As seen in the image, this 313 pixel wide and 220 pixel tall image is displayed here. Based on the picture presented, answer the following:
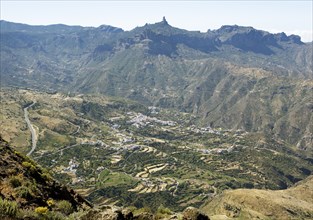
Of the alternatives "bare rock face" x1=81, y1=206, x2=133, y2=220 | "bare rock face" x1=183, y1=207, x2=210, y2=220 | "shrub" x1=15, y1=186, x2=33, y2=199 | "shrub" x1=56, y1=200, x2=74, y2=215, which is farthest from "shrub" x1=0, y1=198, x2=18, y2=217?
"bare rock face" x1=183, y1=207, x2=210, y2=220

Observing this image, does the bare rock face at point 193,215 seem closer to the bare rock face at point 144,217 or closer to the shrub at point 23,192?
the bare rock face at point 144,217

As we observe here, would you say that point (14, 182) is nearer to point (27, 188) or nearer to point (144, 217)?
point (27, 188)

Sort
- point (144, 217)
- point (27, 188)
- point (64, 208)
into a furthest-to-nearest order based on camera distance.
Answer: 1. point (27, 188)
2. point (64, 208)
3. point (144, 217)

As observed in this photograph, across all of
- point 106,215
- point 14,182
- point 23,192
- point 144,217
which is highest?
point 106,215

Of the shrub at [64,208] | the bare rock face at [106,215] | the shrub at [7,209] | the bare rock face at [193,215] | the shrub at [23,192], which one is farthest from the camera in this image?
the shrub at [64,208]

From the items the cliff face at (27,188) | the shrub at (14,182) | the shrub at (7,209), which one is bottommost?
the cliff face at (27,188)

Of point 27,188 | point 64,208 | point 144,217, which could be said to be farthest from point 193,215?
point 27,188

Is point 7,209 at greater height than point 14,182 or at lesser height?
greater


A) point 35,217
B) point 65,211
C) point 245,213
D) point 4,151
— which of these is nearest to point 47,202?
point 65,211

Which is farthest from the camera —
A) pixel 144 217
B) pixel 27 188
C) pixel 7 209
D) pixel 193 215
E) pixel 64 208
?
pixel 27 188

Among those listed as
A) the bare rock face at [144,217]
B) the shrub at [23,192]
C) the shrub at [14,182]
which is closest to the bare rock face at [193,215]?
the bare rock face at [144,217]

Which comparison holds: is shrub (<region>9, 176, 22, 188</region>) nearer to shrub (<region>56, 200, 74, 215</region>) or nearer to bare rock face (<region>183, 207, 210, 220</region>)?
shrub (<region>56, 200, 74, 215</region>)

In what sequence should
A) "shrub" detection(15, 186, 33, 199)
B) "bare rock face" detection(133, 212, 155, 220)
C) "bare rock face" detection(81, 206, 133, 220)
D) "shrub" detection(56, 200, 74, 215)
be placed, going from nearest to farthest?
"bare rock face" detection(81, 206, 133, 220), "bare rock face" detection(133, 212, 155, 220), "shrub" detection(15, 186, 33, 199), "shrub" detection(56, 200, 74, 215)
